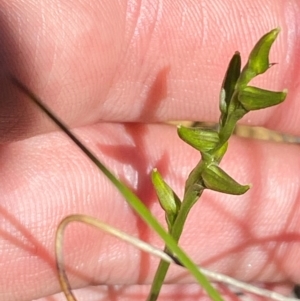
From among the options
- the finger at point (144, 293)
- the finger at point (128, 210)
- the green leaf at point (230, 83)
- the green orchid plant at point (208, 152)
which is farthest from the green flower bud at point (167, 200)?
the finger at point (144, 293)

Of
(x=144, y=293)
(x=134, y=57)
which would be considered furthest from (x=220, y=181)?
(x=144, y=293)

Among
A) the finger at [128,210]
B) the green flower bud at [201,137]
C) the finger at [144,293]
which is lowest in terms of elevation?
the finger at [144,293]

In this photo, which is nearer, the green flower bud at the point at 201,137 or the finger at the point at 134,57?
the green flower bud at the point at 201,137

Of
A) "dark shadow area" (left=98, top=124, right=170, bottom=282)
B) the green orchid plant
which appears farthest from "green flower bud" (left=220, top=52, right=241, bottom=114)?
"dark shadow area" (left=98, top=124, right=170, bottom=282)

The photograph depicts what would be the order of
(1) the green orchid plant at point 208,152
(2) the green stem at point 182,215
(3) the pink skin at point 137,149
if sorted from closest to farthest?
1. (1) the green orchid plant at point 208,152
2. (2) the green stem at point 182,215
3. (3) the pink skin at point 137,149

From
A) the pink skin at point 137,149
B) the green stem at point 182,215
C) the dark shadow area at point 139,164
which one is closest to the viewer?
the green stem at point 182,215

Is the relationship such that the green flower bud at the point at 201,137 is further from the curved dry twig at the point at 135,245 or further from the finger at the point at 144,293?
the finger at the point at 144,293

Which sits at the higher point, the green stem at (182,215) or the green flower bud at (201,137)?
the green flower bud at (201,137)
